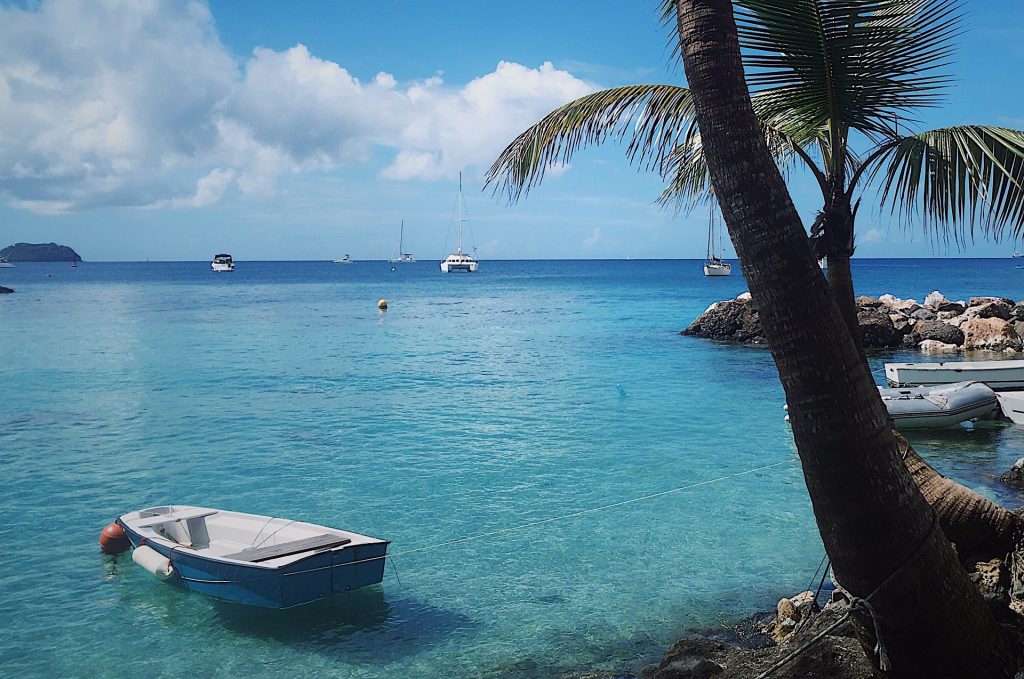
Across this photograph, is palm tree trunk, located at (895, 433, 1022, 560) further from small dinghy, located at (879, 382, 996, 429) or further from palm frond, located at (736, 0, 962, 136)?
small dinghy, located at (879, 382, 996, 429)

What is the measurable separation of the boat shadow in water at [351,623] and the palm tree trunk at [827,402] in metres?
5.40

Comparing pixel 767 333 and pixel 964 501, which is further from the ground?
pixel 767 333

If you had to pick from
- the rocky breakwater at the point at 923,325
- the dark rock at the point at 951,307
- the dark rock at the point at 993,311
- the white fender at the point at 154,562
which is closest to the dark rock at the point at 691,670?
the white fender at the point at 154,562

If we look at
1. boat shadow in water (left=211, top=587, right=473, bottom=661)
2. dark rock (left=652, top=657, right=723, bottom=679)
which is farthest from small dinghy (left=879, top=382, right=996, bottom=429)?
dark rock (left=652, top=657, right=723, bottom=679)

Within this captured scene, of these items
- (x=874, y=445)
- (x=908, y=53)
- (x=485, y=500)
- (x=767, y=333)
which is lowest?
(x=485, y=500)

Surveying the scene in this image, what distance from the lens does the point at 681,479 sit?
48.5ft

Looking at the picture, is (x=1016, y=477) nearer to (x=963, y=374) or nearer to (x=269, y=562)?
(x=963, y=374)

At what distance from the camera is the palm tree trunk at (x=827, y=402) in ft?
14.4

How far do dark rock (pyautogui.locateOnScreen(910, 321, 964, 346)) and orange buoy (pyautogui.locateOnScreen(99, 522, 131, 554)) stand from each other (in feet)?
98.4

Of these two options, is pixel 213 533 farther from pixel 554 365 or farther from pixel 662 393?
pixel 554 365

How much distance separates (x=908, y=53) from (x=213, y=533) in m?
9.80

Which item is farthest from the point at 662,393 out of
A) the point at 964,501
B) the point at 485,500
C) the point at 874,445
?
the point at 874,445

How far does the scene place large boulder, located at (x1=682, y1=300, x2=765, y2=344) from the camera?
34594mm

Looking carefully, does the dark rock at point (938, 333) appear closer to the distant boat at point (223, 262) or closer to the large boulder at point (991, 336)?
the large boulder at point (991, 336)
